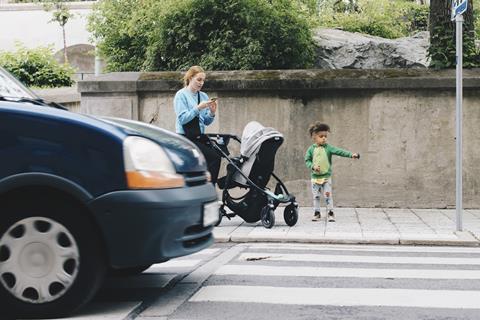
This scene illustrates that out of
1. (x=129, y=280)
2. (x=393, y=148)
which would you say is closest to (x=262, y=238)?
(x=129, y=280)

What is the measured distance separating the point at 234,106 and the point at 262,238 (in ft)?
12.3

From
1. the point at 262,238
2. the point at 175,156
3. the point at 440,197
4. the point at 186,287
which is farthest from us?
the point at 440,197

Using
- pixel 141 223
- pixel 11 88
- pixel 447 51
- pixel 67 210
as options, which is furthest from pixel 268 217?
pixel 67 210

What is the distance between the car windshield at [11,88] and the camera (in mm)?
5441

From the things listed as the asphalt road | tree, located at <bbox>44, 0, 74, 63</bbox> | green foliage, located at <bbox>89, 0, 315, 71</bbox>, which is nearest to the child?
the asphalt road

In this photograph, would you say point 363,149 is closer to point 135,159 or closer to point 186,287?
point 186,287

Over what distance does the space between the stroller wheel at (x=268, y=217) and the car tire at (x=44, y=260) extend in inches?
201

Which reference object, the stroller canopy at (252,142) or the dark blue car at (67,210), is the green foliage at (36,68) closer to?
the stroller canopy at (252,142)

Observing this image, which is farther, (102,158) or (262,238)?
(262,238)

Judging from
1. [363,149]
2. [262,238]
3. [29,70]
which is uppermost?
[29,70]

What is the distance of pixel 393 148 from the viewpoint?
12.2m

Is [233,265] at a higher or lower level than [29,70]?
lower

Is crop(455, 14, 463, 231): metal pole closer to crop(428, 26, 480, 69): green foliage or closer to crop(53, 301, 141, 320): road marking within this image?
crop(428, 26, 480, 69): green foliage

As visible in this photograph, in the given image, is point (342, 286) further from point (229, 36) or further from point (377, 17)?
point (377, 17)
